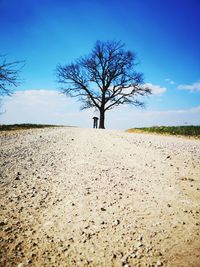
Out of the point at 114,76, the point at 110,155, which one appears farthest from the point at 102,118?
the point at 110,155

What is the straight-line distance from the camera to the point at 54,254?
2.26m

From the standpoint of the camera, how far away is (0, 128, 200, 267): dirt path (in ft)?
7.42

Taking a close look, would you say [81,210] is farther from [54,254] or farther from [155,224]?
[155,224]

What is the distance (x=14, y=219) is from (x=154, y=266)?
1923 millimetres

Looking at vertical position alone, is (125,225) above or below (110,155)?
below

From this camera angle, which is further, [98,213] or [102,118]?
[102,118]

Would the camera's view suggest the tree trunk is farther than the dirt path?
Yes

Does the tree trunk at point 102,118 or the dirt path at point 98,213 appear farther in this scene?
the tree trunk at point 102,118

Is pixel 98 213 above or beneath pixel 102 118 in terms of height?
beneath

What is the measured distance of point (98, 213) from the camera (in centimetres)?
300

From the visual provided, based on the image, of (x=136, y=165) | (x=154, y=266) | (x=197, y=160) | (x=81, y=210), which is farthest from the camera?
(x=197, y=160)

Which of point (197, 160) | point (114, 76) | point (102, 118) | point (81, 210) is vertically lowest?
point (81, 210)

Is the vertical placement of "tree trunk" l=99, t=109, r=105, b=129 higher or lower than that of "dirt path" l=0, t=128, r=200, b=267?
higher

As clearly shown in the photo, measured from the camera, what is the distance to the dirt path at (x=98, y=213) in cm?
226
